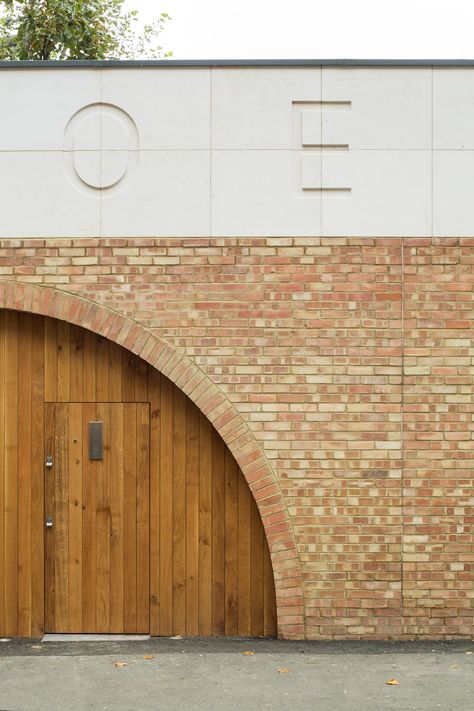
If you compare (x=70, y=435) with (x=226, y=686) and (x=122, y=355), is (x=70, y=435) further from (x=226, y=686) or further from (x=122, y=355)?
(x=226, y=686)

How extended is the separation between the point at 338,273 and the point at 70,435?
2.54 m

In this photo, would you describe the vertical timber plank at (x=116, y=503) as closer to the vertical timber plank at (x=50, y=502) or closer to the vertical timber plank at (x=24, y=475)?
the vertical timber plank at (x=50, y=502)

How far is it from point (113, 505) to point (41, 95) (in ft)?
10.9

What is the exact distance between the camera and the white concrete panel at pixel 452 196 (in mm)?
7051

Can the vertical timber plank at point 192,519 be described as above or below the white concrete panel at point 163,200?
below

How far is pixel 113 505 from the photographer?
7.41 metres

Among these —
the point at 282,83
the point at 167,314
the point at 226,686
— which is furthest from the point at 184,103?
the point at 226,686

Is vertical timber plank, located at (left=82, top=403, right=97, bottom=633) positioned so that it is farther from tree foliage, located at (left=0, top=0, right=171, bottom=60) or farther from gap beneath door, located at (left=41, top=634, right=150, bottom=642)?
tree foliage, located at (left=0, top=0, right=171, bottom=60)

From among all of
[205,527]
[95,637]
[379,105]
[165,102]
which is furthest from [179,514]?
[379,105]

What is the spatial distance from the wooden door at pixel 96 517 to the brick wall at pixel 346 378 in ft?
3.15

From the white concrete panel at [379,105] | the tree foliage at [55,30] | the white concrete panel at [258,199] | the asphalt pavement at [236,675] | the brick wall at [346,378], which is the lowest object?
the asphalt pavement at [236,675]

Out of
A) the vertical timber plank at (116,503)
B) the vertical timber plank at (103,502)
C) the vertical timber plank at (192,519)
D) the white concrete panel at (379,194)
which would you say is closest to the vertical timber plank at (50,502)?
the vertical timber plank at (103,502)

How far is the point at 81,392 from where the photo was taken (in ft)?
24.3

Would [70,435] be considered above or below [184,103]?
below
